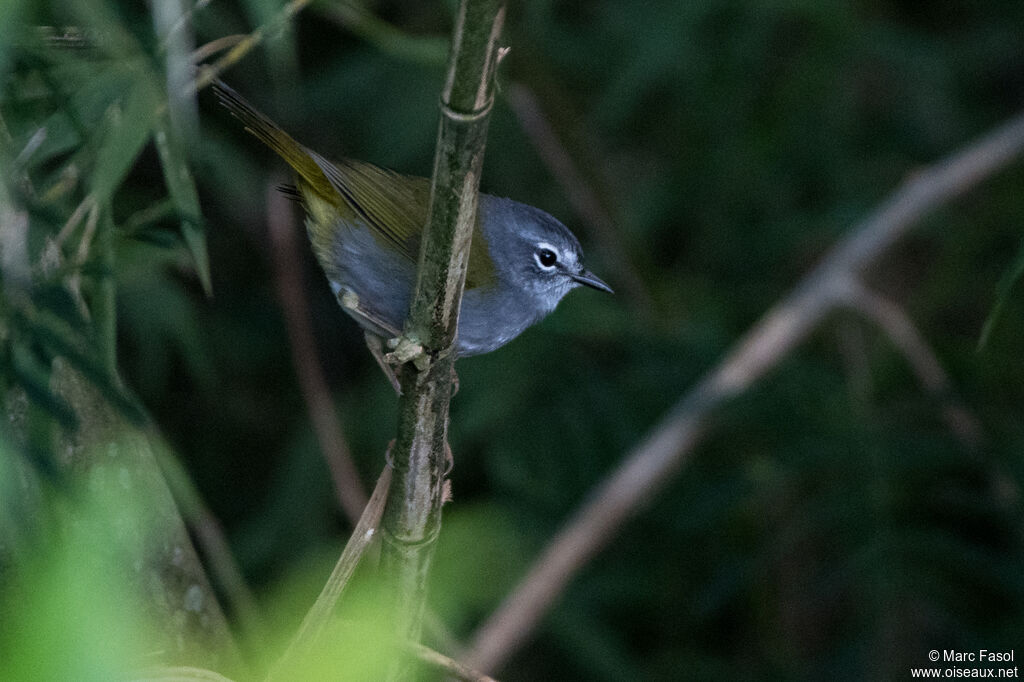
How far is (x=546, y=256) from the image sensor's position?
3.03 metres

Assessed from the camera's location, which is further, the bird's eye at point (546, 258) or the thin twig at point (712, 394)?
the bird's eye at point (546, 258)

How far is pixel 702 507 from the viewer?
3.57 metres

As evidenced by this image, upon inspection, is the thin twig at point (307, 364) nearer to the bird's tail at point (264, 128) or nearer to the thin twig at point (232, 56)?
the bird's tail at point (264, 128)

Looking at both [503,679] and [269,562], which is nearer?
[269,562]

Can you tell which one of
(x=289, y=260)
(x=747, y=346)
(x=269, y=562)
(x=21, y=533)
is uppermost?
(x=289, y=260)

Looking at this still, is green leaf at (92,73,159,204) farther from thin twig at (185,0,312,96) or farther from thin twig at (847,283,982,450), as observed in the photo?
thin twig at (847,283,982,450)

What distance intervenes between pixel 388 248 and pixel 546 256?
0.57 m

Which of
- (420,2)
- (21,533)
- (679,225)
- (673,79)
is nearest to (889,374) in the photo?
(679,225)

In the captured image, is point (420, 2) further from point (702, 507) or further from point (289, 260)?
point (702, 507)

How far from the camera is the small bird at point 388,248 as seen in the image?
8.41 feet

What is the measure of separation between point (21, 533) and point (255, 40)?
131cm

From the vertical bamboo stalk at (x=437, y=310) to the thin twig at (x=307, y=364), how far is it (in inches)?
50.4

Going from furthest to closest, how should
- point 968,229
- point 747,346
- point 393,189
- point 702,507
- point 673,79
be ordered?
point 673,79 < point 968,229 < point 702,507 < point 747,346 < point 393,189

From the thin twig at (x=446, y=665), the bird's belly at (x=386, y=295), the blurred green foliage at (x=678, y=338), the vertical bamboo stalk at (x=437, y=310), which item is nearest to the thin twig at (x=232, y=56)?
the blurred green foliage at (x=678, y=338)
